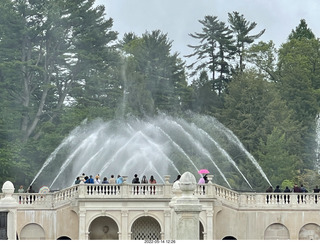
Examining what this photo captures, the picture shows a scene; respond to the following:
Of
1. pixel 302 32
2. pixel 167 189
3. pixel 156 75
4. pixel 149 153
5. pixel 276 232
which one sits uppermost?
pixel 302 32

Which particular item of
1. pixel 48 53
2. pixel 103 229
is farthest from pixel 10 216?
pixel 48 53

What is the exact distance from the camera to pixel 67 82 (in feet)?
330

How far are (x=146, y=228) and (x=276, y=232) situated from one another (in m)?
6.53

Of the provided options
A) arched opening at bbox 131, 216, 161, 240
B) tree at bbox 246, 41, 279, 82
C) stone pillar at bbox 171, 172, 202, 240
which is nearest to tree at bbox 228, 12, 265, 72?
tree at bbox 246, 41, 279, 82

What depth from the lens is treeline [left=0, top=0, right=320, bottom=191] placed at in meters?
90.1

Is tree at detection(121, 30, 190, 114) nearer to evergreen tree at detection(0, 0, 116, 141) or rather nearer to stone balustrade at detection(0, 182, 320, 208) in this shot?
evergreen tree at detection(0, 0, 116, 141)

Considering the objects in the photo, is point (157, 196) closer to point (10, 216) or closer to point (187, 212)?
point (10, 216)

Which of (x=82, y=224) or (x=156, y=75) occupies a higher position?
(x=156, y=75)

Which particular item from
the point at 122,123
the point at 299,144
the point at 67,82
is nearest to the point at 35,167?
the point at 122,123

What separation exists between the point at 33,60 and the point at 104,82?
6.85 meters

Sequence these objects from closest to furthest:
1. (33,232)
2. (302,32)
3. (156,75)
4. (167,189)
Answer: (167,189) → (33,232) → (156,75) → (302,32)

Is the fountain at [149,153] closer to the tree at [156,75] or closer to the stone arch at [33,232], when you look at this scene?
the tree at [156,75]

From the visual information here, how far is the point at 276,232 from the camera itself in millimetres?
58062

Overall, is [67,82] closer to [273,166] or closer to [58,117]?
[58,117]
